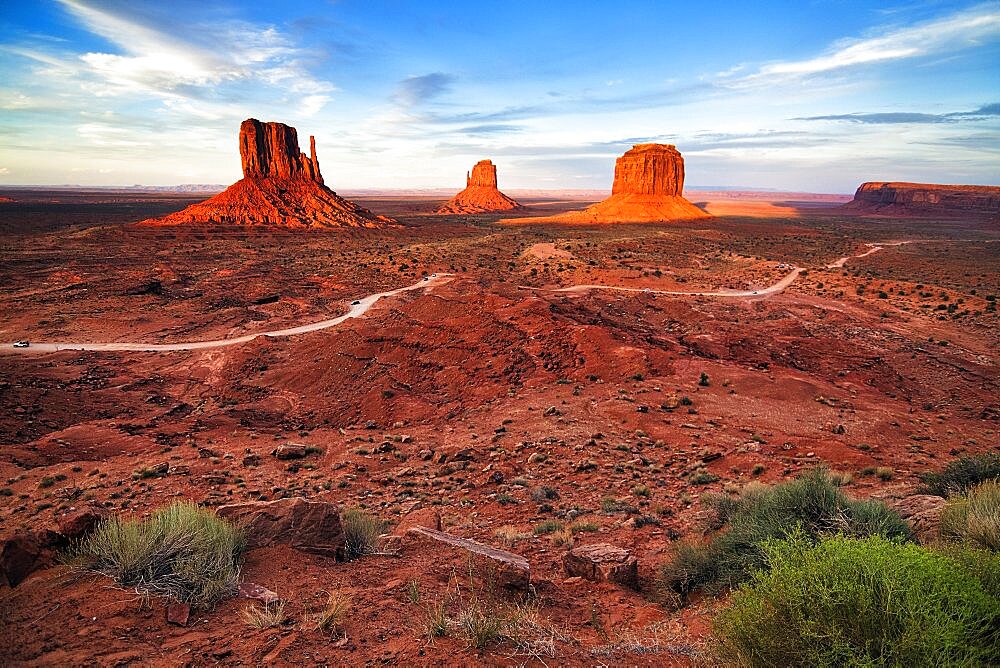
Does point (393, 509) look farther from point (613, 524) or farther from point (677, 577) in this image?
point (677, 577)

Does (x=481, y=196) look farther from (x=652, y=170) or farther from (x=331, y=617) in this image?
(x=331, y=617)

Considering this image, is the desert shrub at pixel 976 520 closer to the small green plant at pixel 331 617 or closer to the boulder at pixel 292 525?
the small green plant at pixel 331 617

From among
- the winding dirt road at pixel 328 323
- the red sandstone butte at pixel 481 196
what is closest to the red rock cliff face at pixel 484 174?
the red sandstone butte at pixel 481 196

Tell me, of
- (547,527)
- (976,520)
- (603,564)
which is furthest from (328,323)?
(976,520)

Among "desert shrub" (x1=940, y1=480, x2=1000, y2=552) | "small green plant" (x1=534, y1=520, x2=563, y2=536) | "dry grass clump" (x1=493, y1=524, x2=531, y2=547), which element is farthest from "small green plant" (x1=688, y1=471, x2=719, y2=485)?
"desert shrub" (x1=940, y1=480, x2=1000, y2=552)

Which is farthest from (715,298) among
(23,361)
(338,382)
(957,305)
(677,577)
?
(23,361)

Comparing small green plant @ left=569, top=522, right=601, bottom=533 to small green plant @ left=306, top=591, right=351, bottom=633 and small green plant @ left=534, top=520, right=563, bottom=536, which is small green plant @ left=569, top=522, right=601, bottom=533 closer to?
small green plant @ left=534, top=520, right=563, bottom=536
